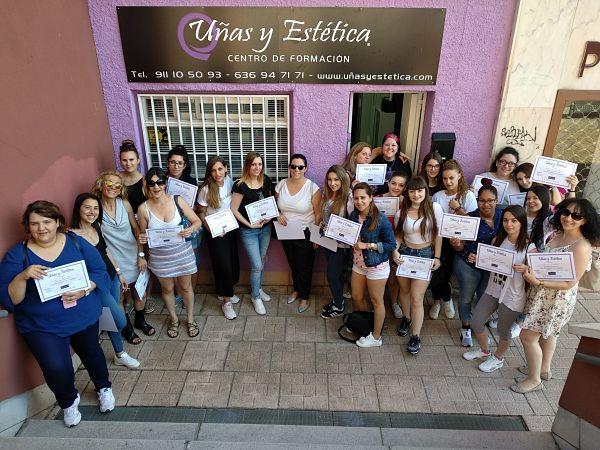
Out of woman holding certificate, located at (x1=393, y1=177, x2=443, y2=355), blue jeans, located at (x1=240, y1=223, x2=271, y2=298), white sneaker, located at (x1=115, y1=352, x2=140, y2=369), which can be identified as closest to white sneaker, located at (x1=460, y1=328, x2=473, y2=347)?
woman holding certificate, located at (x1=393, y1=177, x2=443, y2=355)

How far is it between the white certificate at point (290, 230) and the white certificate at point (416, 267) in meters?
1.20

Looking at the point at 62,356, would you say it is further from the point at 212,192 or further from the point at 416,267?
the point at 416,267

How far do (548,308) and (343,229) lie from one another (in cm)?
189

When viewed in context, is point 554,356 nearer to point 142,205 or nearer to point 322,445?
point 322,445

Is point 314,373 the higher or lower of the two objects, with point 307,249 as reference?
lower

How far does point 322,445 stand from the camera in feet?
10.7

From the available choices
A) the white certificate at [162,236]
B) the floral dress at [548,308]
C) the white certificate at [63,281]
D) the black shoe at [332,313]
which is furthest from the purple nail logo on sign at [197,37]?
the floral dress at [548,308]

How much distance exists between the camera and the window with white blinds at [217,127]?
521 cm

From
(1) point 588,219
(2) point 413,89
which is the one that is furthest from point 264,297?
(1) point 588,219

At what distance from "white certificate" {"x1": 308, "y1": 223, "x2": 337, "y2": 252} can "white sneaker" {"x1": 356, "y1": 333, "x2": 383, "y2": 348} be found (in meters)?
1.00

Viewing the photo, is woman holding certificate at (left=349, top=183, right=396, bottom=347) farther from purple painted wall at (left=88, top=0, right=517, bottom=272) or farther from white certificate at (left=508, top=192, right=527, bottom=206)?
white certificate at (left=508, top=192, right=527, bottom=206)

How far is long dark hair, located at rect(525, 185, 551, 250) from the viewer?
3922mm

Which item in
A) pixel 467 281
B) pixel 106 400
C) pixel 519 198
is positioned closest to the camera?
pixel 106 400

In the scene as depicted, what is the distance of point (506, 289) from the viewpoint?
3.95 meters
